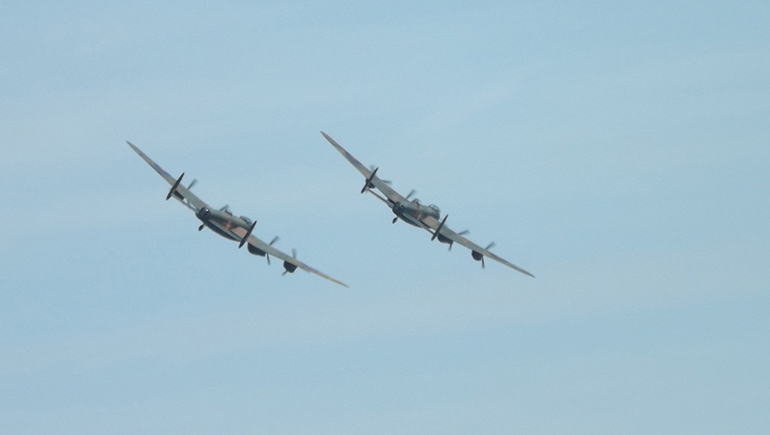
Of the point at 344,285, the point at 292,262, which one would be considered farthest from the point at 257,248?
the point at 344,285

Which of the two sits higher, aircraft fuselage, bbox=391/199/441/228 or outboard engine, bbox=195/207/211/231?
aircraft fuselage, bbox=391/199/441/228

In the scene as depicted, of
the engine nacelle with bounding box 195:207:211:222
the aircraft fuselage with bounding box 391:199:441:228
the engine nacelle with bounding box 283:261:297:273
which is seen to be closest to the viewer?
the engine nacelle with bounding box 195:207:211:222

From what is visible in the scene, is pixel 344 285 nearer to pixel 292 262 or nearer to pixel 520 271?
pixel 292 262

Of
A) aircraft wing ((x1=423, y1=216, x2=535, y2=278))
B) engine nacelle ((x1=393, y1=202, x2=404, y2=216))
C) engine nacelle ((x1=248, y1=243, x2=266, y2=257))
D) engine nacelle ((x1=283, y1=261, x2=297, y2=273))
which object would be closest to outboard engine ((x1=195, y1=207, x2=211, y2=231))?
engine nacelle ((x1=248, y1=243, x2=266, y2=257))

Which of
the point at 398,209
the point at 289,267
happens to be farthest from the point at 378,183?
the point at 289,267

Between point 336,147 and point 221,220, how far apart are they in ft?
104

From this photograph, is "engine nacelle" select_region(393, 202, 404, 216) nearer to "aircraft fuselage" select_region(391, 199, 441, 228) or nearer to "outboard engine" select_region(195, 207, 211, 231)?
"aircraft fuselage" select_region(391, 199, 441, 228)

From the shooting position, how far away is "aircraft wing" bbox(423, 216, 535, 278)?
17375 cm

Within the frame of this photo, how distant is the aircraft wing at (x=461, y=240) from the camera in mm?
173750

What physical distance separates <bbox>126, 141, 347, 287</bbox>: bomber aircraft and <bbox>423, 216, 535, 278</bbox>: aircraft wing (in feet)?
59.9

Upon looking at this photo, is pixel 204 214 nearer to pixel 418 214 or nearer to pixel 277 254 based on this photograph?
pixel 277 254

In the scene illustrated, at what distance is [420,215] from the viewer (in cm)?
17325

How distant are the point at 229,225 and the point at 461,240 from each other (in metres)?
36.6

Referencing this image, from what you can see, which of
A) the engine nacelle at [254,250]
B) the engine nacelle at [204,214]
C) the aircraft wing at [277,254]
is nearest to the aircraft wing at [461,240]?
the aircraft wing at [277,254]
